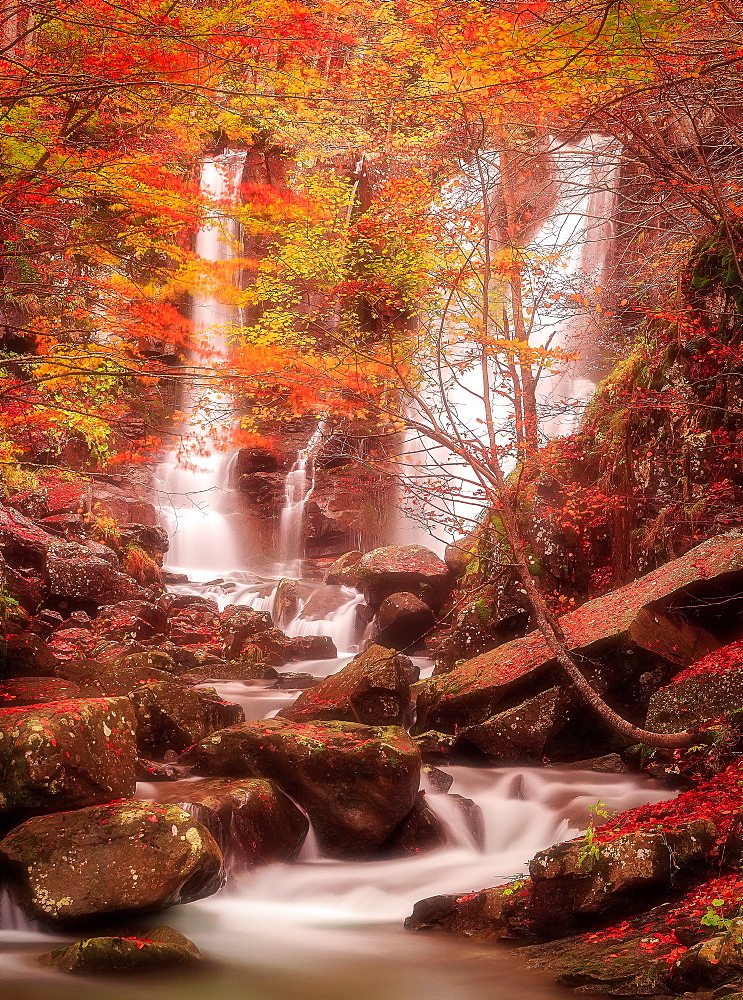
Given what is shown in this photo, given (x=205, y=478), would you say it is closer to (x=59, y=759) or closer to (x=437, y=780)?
(x=437, y=780)

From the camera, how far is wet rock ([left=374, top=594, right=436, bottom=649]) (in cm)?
1390

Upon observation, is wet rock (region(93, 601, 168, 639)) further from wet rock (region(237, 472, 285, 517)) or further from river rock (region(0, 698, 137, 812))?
wet rock (region(237, 472, 285, 517))

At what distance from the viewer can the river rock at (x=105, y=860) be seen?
5.23m

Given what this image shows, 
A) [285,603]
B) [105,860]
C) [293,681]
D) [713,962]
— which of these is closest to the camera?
[713,962]

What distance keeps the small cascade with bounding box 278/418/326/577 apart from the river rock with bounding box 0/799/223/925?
15822 mm

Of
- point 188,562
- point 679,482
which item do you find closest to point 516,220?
point 679,482

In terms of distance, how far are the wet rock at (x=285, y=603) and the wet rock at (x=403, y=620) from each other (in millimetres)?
3306

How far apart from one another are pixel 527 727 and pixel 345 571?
10474 mm

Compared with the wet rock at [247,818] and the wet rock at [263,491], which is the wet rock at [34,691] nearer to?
the wet rock at [247,818]

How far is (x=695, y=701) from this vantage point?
22.7ft

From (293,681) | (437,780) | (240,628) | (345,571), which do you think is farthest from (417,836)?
(345,571)

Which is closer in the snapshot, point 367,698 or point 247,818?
point 247,818

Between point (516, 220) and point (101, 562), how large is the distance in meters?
9.11

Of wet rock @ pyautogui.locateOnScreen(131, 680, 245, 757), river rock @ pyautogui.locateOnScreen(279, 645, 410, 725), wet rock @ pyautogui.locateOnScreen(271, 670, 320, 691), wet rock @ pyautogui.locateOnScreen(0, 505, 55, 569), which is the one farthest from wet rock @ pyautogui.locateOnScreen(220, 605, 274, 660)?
wet rock @ pyautogui.locateOnScreen(131, 680, 245, 757)
